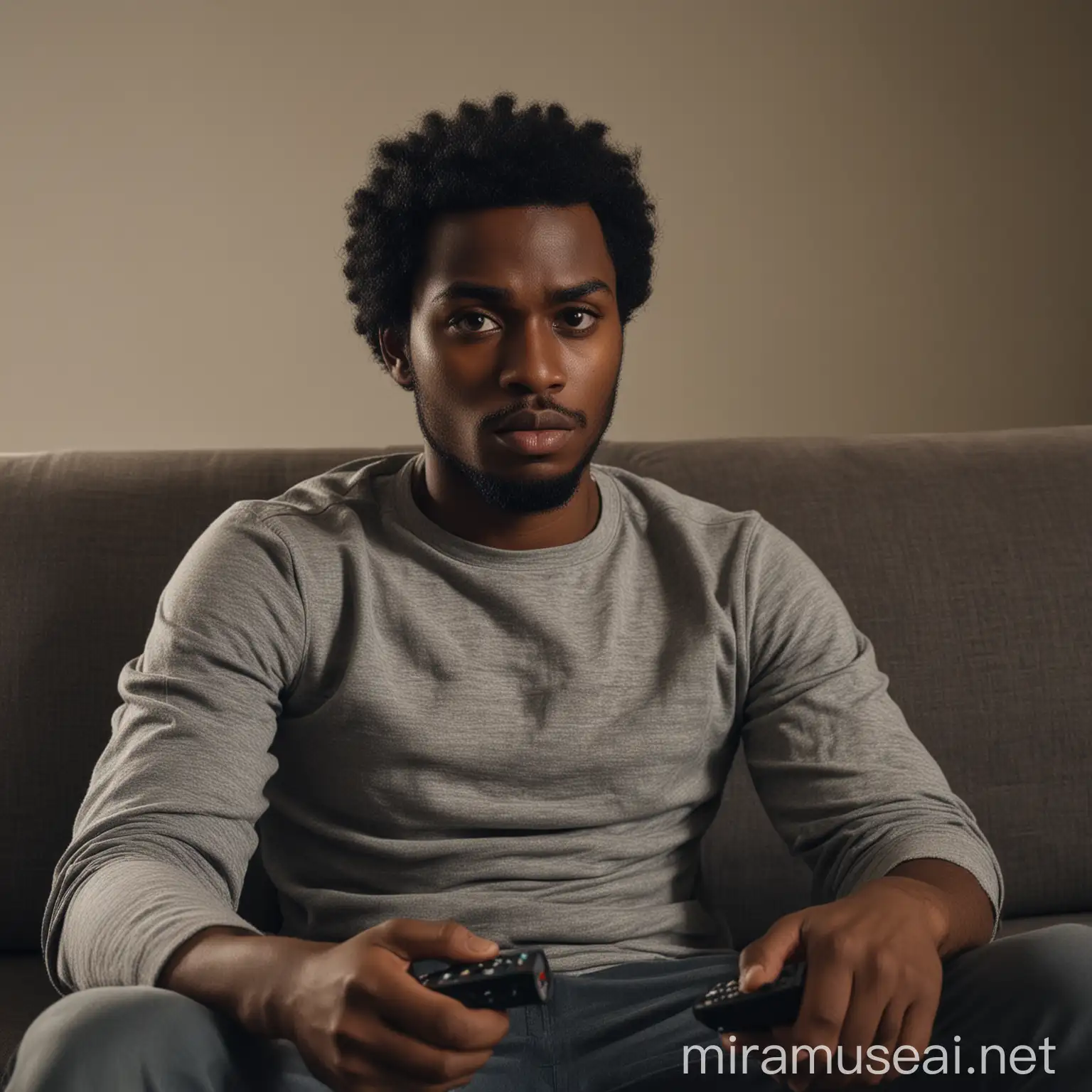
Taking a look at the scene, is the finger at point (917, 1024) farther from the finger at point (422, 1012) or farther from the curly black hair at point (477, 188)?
the curly black hair at point (477, 188)

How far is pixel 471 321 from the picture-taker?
48.4 inches

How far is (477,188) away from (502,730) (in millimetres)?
483

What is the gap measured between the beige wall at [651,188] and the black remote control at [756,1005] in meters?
1.88

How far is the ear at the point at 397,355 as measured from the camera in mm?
1354

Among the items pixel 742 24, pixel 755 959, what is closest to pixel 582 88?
pixel 742 24

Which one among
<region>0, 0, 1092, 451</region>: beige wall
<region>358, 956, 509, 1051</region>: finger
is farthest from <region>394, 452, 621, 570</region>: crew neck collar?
<region>0, 0, 1092, 451</region>: beige wall

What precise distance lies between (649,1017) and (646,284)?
743 mm

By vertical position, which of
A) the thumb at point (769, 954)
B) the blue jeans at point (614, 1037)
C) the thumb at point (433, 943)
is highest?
the thumb at point (433, 943)

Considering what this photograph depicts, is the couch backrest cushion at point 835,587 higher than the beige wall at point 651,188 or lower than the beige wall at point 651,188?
lower

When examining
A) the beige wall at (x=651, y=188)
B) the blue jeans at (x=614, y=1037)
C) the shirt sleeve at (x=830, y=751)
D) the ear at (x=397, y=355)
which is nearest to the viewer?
the blue jeans at (x=614, y=1037)

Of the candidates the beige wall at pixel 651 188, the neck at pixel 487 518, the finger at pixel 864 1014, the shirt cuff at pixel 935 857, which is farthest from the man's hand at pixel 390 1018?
the beige wall at pixel 651 188

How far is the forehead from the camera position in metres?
1.22

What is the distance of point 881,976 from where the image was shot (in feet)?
2.94

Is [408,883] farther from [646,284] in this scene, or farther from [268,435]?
[268,435]
